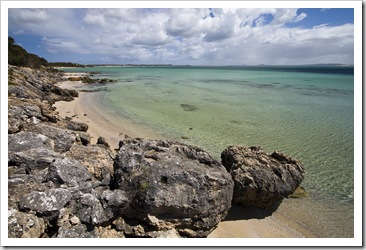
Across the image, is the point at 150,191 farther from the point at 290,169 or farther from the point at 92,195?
the point at 290,169

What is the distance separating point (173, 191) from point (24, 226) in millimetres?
3757

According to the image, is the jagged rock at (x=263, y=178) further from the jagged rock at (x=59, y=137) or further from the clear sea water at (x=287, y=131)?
the jagged rock at (x=59, y=137)

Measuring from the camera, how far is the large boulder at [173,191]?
6.76m

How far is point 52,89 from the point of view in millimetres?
31062

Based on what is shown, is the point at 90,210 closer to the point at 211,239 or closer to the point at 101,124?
the point at 211,239

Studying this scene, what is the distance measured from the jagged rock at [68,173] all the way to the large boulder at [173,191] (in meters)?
1.05

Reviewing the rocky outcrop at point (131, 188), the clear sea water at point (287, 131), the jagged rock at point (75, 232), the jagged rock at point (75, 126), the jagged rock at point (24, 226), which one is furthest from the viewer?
the jagged rock at point (75, 126)

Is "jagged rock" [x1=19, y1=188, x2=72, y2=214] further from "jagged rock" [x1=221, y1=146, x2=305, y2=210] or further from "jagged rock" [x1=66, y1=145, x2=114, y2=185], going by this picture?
"jagged rock" [x1=221, y1=146, x2=305, y2=210]

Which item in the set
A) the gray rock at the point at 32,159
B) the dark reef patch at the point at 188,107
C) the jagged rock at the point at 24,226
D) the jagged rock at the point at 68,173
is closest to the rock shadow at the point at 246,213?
the jagged rock at the point at 68,173

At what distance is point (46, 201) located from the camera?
6.11m

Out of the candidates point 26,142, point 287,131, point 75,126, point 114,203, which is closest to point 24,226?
point 114,203

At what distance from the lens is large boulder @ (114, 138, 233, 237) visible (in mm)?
6758

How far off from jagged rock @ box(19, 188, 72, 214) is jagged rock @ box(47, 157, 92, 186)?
25.9 inches

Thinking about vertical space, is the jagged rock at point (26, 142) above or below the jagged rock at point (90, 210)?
above
